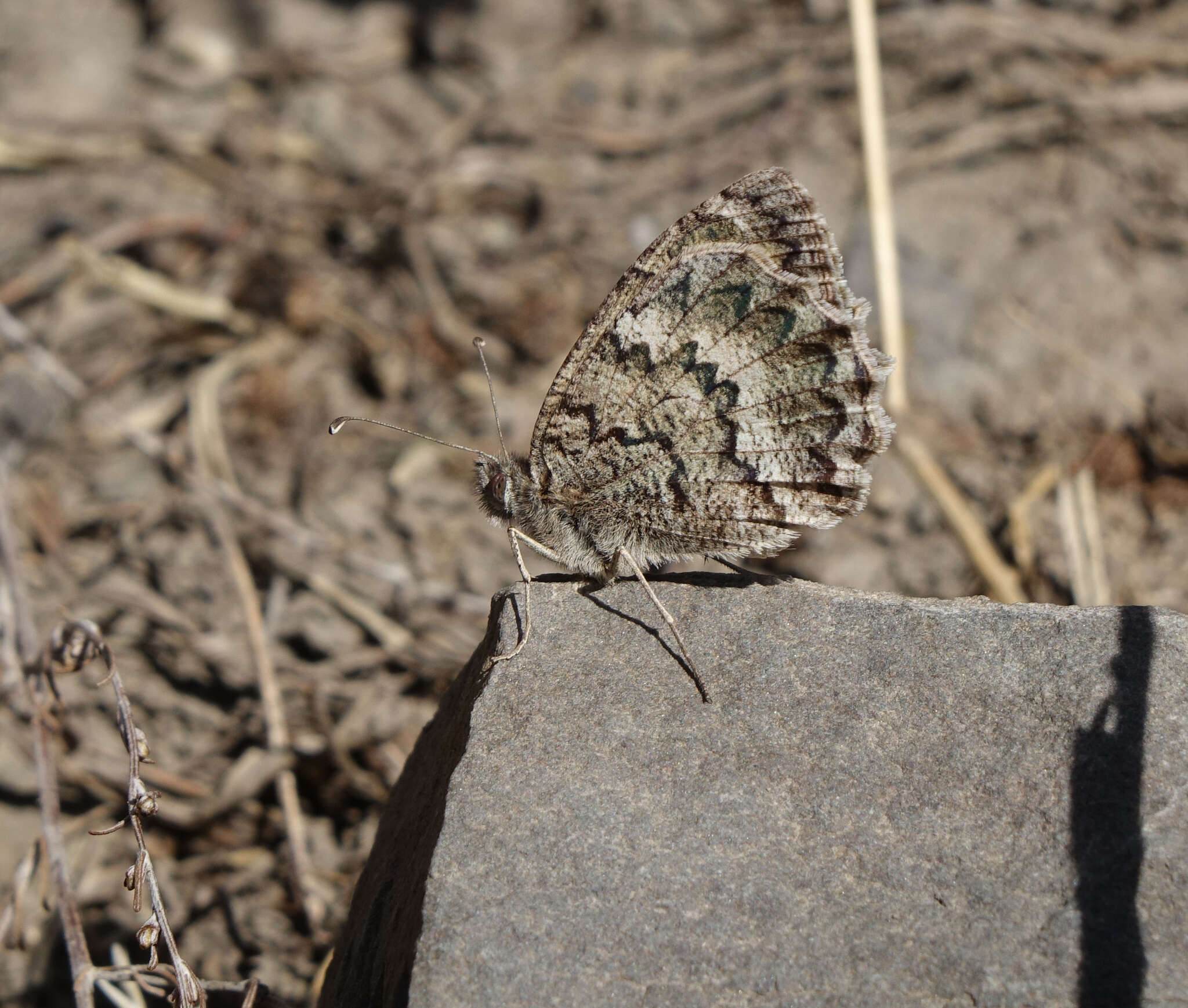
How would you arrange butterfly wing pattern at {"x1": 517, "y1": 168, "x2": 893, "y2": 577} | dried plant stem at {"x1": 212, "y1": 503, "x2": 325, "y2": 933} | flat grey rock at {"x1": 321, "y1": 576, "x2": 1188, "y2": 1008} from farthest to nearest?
dried plant stem at {"x1": 212, "y1": 503, "x2": 325, "y2": 933}
butterfly wing pattern at {"x1": 517, "y1": 168, "x2": 893, "y2": 577}
flat grey rock at {"x1": 321, "y1": 576, "x2": 1188, "y2": 1008}

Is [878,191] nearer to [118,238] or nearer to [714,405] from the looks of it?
[714,405]

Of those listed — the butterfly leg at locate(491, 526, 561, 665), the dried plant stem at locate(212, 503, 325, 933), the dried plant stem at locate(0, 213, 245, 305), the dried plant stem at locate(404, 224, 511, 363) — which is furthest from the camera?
the dried plant stem at locate(404, 224, 511, 363)

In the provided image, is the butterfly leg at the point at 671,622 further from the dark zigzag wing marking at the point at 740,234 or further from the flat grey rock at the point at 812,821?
the dark zigzag wing marking at the point at 740,234

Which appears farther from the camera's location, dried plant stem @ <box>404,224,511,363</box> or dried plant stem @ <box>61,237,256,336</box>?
dried plant stem @ <box>404,224,511,363</box>

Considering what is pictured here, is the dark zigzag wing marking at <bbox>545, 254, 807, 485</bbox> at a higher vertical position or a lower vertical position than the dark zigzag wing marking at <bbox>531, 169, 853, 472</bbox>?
lower

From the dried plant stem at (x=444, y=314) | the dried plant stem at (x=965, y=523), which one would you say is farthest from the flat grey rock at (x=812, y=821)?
the dried plant stem at (x=444, y=314)

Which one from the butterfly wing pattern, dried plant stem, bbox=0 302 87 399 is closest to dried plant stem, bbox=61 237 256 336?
dried plant stem, bbox=0 302 87 399

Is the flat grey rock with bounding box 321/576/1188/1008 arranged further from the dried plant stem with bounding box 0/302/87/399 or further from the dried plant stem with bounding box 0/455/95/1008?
the dried plant stem with bounding box 0/302/87/399
